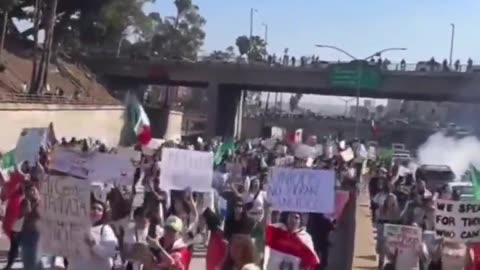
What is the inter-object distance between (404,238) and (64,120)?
41799 millimetres

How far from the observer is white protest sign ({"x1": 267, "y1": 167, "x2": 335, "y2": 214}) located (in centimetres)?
1220

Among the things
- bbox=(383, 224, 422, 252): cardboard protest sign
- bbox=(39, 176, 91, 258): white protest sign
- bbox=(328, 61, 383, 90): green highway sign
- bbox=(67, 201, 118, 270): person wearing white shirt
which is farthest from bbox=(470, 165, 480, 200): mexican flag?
bbox=(328, 61, 383, 90): green highway sign

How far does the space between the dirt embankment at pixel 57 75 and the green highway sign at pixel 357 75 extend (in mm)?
13444

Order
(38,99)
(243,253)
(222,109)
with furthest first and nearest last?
1. (222,109)
2. (38,99)
3. (243,253)

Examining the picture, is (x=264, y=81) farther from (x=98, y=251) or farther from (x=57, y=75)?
(x=98, y=251)

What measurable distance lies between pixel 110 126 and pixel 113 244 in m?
52.2

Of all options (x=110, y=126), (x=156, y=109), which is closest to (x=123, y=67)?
(x=156, y=109)

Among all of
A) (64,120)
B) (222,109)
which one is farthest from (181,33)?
(64,120)

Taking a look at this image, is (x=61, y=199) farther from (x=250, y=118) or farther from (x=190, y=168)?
(x=250, y=118)

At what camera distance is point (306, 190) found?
40.2ft

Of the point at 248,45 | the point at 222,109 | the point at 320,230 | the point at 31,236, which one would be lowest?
the point at 31,236

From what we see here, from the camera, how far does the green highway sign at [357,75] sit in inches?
2522

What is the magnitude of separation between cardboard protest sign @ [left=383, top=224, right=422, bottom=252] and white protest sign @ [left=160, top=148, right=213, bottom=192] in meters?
2.62

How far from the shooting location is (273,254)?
32.5 ft
